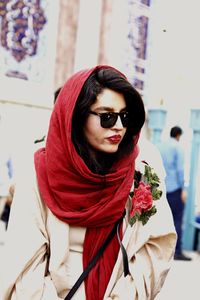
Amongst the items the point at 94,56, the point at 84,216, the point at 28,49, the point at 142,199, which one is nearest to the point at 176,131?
the point at 28,49

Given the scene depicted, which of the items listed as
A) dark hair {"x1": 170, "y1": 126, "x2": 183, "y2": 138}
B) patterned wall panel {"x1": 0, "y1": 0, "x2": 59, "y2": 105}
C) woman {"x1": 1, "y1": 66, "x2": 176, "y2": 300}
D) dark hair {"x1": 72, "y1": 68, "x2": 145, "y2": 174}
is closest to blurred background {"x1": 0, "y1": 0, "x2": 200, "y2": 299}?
patterned wall panel {"x1": 0, "y1": 0, "x2": 59, "y2": 105}

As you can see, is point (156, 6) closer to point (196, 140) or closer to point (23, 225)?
point (196, 140)

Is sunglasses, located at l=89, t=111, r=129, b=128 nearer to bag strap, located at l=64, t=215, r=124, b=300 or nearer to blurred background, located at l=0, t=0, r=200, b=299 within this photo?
bag strap, located at l=64, t=215, r=124, b=300

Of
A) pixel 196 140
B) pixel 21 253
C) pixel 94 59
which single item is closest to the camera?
pixel 21 253

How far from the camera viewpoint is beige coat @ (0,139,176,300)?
1.64 metres

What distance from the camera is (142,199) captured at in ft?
5.58

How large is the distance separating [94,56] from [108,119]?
7.03m

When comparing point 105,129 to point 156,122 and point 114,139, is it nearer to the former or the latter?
point 114,139

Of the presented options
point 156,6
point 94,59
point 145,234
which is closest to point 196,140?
point 94,59

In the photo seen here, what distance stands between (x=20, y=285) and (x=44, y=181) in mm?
343

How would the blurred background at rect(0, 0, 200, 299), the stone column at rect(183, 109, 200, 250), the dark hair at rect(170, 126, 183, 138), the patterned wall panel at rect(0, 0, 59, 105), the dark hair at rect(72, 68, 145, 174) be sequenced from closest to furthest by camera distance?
the dark hair at rect(72, 68, 145, 174)
the dark hair at rect(170, 126, 183, 138)
the stone column at rect(183, 109, 200, 250)
the blurred background at rect(0, 0, 200, 299)
the patterned wall panel at rect(0, 0, 59, 105)

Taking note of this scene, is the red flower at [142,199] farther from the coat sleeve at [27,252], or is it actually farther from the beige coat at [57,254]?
the coat sleeve at [27,252]

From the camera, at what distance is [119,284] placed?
166cm

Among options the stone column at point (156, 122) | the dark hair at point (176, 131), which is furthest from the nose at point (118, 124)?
the stone column at point (156, 122)
